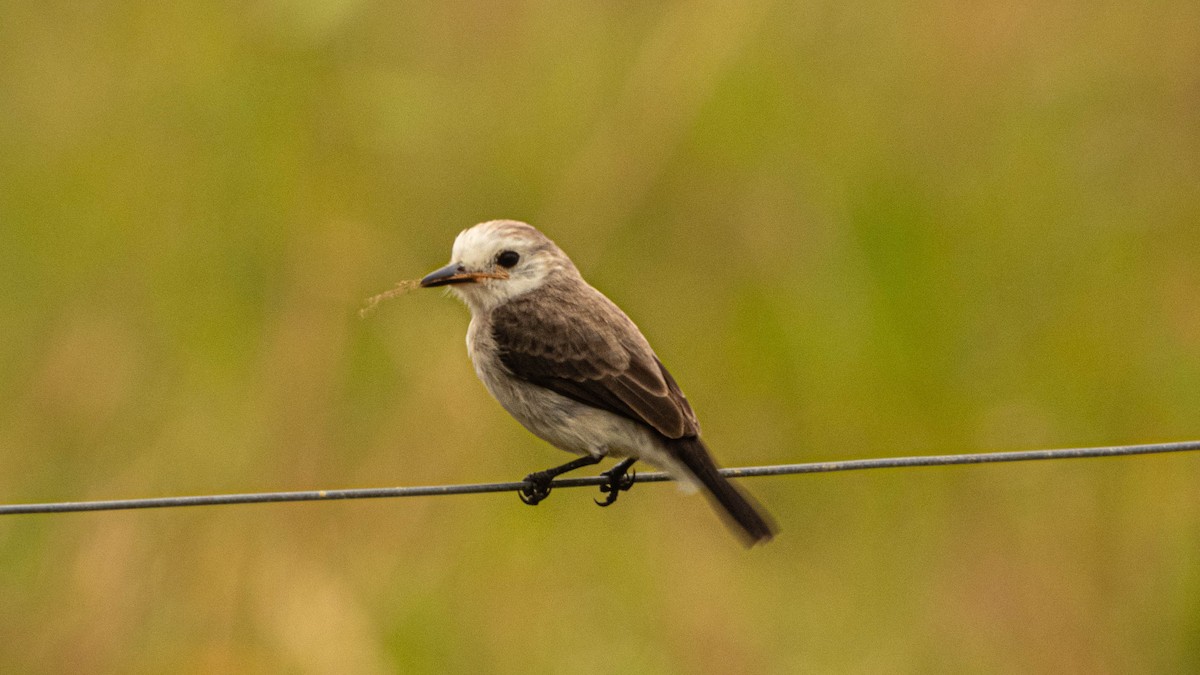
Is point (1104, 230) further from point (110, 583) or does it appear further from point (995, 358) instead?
point (110, 583)

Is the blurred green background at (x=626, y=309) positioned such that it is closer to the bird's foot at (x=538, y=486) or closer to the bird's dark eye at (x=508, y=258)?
the bird's foot at (x=538, y=486)

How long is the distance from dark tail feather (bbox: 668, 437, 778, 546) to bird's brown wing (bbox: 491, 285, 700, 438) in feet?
0.19

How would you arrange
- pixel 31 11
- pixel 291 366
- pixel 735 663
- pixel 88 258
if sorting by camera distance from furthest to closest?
1. pixel 31 11
2. pixel 88 258
3. pixel 291 366
4. pixel 735 663

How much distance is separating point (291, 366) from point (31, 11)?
8.35 feet

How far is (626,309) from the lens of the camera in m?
6.80

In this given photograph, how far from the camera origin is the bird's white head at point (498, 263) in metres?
5.35

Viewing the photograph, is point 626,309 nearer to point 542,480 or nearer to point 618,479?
point 618,479

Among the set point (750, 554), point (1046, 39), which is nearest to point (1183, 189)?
point (1046, 39)

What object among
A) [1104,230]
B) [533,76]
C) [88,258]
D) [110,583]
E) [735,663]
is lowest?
[110,583]

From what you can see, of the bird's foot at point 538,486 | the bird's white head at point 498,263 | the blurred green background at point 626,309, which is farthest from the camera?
the blurred green background at point 626,309

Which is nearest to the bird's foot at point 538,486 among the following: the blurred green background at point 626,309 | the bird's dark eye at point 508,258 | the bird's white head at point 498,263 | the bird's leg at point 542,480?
the bird's leg at point 542,480

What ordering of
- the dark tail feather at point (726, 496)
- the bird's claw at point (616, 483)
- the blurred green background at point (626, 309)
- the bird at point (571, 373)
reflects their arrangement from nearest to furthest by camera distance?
1. the dark tail feather at point (726, 496)
2. the bird at point (571, 373)
3. the bird's claw at point (616, 483)
4. the blurred green background at point (626, 309)

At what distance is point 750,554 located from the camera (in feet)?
20.5

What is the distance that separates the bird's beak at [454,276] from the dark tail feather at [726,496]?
978 millimetres
